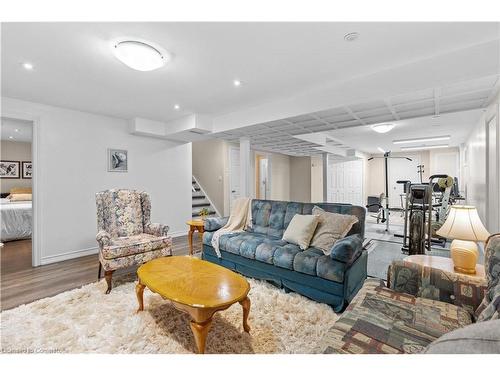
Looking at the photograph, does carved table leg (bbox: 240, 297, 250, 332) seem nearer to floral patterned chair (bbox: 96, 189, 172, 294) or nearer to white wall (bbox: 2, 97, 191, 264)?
floral patterned chair (bbox: 96, 189, 172, 294)

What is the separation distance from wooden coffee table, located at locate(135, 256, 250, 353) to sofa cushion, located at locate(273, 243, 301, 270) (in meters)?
0.67

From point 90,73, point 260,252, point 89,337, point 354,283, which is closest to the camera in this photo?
point 89,337

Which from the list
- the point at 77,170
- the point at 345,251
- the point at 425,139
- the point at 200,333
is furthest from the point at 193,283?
the point at 425,139

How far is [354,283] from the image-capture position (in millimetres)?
2342

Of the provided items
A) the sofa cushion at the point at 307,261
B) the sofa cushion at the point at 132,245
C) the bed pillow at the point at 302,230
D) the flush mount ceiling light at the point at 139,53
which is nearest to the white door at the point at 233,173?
the sofa cushion at the point at 132,245

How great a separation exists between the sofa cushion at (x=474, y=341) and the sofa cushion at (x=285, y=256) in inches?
70.7

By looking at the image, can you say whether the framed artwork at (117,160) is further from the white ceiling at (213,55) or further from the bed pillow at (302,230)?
the bed pillow at (302,230)

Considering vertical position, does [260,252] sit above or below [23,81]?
below

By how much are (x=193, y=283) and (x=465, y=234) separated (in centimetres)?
205

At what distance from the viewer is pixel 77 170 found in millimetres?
3891

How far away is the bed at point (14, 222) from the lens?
4.60 metres

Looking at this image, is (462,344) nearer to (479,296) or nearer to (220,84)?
(479,296)
